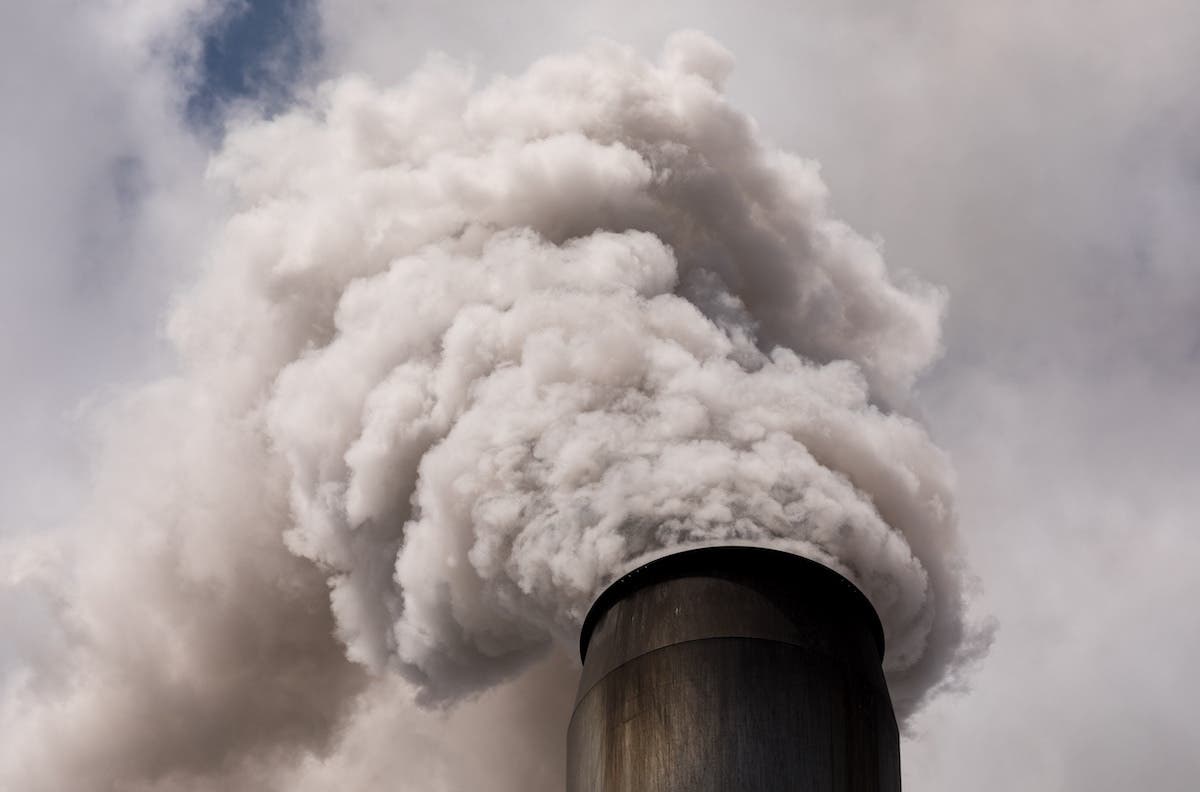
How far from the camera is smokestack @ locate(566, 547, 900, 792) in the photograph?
43.0 feet

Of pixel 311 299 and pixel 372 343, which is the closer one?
pixel 372 343

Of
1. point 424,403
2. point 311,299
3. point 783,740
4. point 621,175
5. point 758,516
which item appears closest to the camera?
point 783,740

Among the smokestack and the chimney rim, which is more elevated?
the chimney rim

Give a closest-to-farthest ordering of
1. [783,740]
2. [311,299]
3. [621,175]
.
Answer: [783,740]
[621,175]
[311,299]

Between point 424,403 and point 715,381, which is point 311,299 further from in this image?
point 715,381

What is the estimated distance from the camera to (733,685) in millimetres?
13422

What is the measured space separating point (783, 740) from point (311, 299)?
12645 millimetres

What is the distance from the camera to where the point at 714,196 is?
2131 cm

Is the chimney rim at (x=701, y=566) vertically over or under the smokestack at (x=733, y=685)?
over

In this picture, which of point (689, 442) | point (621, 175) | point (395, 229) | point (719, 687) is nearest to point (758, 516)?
point (689, 442)

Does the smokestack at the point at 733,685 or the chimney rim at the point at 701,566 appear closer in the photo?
the smokestack at the point at 733,685

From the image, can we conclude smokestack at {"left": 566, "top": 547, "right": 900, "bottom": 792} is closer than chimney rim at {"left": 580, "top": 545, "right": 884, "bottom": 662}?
Yes

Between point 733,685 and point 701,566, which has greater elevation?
point 701,566

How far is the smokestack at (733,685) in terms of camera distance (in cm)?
1309
